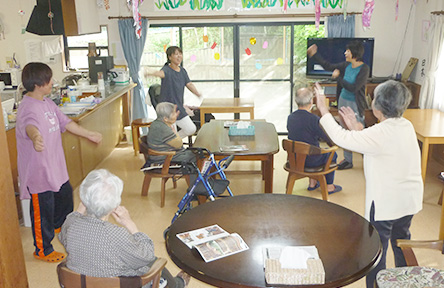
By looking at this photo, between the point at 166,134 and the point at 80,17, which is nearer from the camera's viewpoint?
the point at 166,134

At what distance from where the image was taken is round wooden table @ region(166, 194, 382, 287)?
231 cm

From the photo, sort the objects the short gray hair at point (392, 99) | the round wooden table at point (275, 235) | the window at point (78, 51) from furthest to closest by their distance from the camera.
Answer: the window at point (78, 51), the short gray hair at point (392, 99), the round wooden table at point (275, 235)

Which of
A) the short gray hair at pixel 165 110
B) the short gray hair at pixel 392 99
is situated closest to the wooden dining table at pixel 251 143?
the short gray hair at pixel 165 110

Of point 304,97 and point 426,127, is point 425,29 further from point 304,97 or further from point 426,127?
point 304,97

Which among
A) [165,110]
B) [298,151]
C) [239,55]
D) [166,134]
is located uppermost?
[239,55]

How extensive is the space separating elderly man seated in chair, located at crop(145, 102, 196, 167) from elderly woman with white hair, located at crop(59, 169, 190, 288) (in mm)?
2229

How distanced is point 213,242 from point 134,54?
555cm

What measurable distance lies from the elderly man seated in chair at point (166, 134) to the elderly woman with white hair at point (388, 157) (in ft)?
6.65

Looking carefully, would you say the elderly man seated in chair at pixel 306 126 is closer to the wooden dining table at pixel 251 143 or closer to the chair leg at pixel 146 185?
the wooden dining table at pixel 251 143

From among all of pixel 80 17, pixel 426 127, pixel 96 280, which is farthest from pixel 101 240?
pixel 80 17

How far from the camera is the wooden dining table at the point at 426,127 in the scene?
4648mm

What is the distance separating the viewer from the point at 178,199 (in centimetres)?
518

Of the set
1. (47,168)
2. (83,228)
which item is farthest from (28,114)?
(83,228)

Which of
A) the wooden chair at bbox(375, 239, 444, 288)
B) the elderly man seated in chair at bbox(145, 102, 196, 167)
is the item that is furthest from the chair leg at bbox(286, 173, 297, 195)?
the wooden chair at bbox(375, 239, 444, 288)
